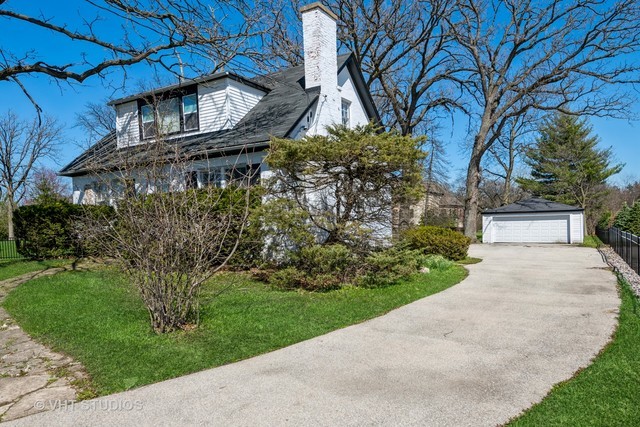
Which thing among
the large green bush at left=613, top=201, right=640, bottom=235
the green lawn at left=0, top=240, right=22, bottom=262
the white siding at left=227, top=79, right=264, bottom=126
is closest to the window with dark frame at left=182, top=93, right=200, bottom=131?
the white siding at left=227, top=79, right=264, bottom=126

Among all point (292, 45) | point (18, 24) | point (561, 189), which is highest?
point (292, 45)

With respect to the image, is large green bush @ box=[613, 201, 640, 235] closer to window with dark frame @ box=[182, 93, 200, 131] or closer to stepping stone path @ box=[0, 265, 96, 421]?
window with dark frame @ box=[182, 93, 200, 131]

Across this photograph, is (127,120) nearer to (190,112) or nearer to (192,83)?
(190,112)

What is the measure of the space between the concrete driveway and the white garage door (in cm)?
1763

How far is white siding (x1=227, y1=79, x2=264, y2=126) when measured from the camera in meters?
13.5

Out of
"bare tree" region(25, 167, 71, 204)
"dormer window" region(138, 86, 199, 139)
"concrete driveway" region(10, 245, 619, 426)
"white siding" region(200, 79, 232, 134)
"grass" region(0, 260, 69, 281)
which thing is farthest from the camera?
"bare tree" region(25, 167, 71, 204)

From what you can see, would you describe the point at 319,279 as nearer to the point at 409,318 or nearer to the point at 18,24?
the point at 409,318

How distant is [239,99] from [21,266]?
851 cm

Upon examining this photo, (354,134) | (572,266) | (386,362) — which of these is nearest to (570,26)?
(572,266)

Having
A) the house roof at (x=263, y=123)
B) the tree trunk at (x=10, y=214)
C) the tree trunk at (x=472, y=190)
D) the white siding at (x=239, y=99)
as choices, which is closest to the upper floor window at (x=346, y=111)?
the house roof at (x=263, y=123)

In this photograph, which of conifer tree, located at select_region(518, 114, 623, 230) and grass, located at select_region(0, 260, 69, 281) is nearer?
grass, located at select_region(0, 260, 69, 281)

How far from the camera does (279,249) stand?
362 inches

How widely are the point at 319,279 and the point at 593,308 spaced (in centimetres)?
475

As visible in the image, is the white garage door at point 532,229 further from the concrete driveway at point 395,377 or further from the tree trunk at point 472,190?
the concrete driveway at point 395,377
